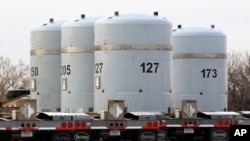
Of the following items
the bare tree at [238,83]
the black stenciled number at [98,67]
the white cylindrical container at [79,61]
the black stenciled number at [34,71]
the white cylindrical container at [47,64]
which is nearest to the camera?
the black stenciled number at [98,67]

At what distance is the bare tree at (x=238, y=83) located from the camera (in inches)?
2513

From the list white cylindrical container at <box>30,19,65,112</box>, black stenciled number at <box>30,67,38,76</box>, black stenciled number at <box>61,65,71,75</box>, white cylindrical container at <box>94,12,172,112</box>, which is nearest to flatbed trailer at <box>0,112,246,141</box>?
white cylindrical container at <box>94,12,172,112</box>

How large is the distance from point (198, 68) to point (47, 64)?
5134mm

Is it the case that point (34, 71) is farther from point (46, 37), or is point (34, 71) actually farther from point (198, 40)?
point (198, 40)

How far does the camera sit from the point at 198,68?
116 ft

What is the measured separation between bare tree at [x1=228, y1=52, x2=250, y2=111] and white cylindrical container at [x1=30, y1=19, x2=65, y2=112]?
25.1 metres

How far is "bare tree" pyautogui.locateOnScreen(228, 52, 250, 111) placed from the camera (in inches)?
2513

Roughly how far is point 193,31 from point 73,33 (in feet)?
14.2

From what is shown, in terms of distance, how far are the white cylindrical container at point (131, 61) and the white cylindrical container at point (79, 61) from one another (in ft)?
5.48

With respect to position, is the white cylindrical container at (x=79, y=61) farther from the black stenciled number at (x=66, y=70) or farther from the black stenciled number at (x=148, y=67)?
the black stenciled number at (x=148, y=67)

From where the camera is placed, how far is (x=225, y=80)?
35.9m

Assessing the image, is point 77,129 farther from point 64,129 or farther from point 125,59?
point 125,59

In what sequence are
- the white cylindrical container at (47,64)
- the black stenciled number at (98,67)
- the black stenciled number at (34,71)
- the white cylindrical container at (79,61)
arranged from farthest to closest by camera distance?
the black stenciled number at (34,71) → the white cylindrical container at (47,64) → the white cylindrical container at (79,61) → the black stenciled number at (98,67)

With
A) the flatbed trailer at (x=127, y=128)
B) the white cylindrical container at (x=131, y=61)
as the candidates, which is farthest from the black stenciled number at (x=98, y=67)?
the flatbed trailer at (x=127, y=128)
